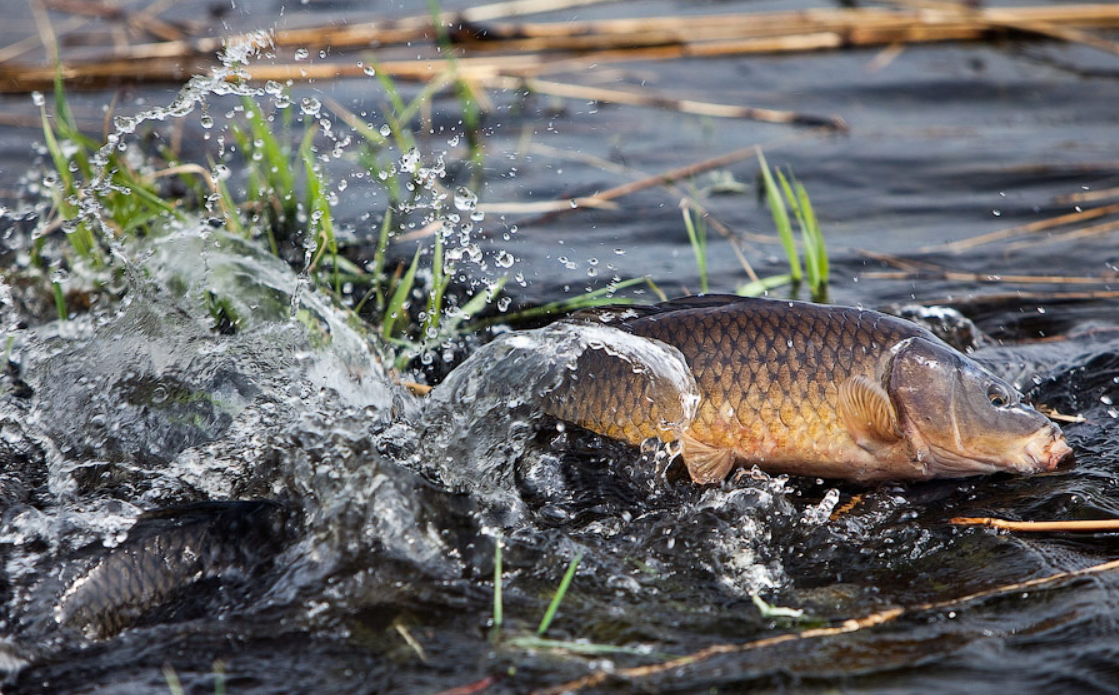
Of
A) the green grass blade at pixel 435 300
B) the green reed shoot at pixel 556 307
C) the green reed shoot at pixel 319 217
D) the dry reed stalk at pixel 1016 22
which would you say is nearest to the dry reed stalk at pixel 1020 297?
the green reed shoot at pixel 556 307

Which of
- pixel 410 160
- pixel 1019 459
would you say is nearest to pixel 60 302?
pixel 410 160

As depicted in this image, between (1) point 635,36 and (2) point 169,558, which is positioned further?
(1) point 635,36

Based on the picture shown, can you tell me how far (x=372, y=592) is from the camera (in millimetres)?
2477

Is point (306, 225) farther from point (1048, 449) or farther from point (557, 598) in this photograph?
point (1048, 449)

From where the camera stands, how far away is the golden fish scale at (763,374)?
9.61 ft

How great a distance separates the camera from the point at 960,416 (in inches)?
115

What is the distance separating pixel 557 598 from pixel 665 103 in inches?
172

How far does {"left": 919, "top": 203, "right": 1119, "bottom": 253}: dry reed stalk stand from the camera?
4.74 metres

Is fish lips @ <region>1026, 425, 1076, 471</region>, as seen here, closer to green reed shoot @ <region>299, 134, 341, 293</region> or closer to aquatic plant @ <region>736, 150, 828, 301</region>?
aquatic plant @ <region>736, 150, 828, 301</region>

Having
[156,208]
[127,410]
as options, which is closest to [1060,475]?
[127,410]

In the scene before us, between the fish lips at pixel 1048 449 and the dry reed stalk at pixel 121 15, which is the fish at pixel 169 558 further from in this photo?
the dry reed stalk at pixel 121 15

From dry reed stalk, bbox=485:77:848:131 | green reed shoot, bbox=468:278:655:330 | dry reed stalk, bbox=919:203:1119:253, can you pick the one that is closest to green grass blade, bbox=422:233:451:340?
green reed shoot, bbox=468:278:655:330

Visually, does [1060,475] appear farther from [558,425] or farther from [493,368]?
[493,368]

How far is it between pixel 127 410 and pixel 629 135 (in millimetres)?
3452
